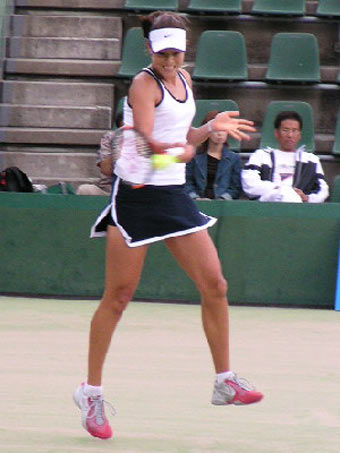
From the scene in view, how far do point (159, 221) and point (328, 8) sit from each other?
703cm

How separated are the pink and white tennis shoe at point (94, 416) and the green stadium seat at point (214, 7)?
7.01 meters

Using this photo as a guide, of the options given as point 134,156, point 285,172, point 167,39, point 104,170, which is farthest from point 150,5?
point 134,156

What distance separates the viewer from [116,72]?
36.1 ft

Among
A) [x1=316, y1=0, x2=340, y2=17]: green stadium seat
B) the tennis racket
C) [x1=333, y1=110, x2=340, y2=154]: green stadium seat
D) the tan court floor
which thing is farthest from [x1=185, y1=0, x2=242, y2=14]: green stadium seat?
the tennis racket

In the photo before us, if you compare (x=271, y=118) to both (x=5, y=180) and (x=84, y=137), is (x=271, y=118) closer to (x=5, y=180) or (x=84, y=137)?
(x=84, y=137)

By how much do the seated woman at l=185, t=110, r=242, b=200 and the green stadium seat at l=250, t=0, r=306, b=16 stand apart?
90.3 inches

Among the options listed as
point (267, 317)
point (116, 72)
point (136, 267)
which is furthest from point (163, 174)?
point (116, 72)

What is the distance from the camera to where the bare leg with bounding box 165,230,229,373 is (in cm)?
448

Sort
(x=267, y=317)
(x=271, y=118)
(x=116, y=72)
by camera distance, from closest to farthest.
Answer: (x=267, y=317), (x=271, y=118), (x=116, y=72)

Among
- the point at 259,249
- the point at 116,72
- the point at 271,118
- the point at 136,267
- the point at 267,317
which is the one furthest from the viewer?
the point at 116,72

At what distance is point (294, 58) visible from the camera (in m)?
10.8

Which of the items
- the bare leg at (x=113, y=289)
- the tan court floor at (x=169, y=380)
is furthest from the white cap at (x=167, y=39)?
the tan court floor at (x=169, y=380)

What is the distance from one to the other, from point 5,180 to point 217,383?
15.4ft

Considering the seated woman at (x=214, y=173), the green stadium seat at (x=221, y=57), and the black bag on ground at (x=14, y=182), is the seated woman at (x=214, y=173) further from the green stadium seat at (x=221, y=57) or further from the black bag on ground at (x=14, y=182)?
the green stadium seat at (x=221, y=57)
